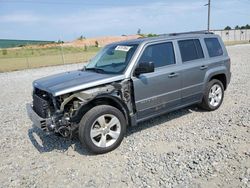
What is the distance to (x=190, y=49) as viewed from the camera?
18.0 ft

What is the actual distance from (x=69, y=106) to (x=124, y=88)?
0.97 meters

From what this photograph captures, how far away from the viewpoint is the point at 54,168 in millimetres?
3885

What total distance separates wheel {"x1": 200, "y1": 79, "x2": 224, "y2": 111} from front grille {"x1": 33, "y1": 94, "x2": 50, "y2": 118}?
3498mm

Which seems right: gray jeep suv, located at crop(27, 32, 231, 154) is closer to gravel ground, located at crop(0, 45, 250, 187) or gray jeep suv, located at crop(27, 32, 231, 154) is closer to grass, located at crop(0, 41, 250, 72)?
gravel ground, located at crop(0, 45, 250, 187)

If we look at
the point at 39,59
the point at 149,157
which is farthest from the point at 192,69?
the point at 39,59

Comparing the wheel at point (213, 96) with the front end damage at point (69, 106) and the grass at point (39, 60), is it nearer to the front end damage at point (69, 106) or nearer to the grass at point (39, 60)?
the front end damage at point (69, 106)

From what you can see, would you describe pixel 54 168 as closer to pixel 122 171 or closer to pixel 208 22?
pixel 122 171

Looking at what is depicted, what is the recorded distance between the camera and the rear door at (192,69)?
527cm

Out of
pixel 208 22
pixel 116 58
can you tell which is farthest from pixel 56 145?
pixel 208 22

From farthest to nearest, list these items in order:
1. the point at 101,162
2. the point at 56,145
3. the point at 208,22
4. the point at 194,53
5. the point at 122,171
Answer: the point at 208,22 < the point at 194,53 < the point at 56,145 < the point at 101,162 < the point at 122,171

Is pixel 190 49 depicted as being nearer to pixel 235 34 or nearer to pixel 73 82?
pixel 73 82

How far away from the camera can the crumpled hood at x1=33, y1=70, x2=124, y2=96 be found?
399cm

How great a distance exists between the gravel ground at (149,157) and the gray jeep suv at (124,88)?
14.6 inches

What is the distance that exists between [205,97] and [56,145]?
3399 mm
